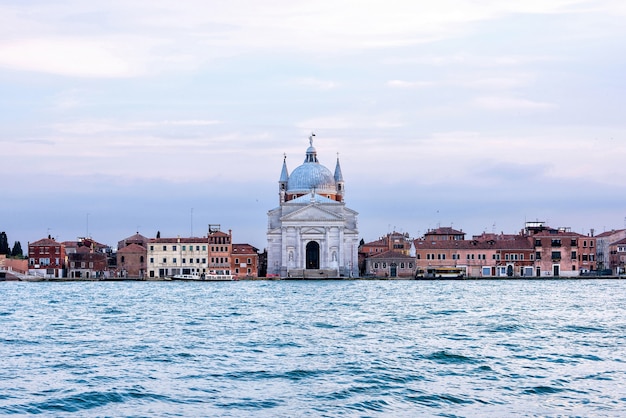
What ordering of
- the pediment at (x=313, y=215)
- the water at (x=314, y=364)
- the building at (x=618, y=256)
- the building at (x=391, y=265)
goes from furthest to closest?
the building at (x=618, y=256) → the pediment at (x=313, y=215) → the building at (x=391, y=265) → the water at (x=314, y=364)

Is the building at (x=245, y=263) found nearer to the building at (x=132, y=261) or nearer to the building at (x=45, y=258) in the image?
the building at (x=132, y=261)

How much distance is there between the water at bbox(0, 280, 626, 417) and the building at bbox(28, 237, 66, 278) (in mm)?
43065

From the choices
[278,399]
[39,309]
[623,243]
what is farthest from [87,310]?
[623,243]

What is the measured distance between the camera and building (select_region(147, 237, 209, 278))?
69.8m

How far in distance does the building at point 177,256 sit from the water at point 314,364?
41.4 meters

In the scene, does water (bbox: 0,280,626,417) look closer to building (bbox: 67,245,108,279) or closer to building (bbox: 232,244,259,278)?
building (bbox: 232,244,259,278)

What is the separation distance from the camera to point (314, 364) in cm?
1622

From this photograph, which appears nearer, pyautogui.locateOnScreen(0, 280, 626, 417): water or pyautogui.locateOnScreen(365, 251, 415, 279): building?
pyautogui.locateOnScreen(0, 280, 626, 417): water

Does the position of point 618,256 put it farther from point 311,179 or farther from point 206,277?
point 206,277

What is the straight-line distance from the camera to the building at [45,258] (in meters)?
70.0

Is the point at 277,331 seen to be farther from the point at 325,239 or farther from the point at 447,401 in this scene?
the point at 325,239

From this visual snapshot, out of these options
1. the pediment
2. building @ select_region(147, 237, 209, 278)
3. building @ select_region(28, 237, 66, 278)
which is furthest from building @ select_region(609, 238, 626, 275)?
building @ select_region(28, 237, 66, 278)

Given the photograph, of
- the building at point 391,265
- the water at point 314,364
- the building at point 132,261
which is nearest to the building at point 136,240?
the building at point 132,261

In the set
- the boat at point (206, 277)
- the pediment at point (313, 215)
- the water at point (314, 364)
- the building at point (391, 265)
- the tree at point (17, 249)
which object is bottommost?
the water at point (314, 364)
